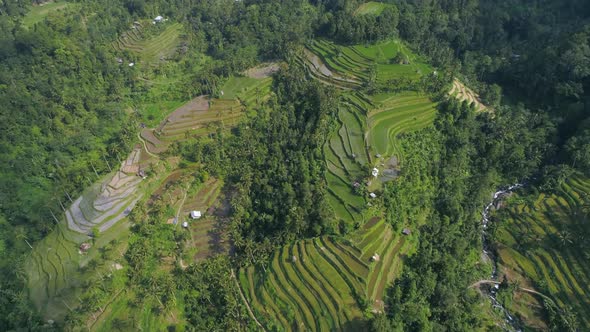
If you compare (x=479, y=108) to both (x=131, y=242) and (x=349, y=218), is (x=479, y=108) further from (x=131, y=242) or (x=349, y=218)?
(x=131, y=242)

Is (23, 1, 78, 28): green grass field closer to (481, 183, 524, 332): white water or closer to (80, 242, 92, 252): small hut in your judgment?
(80, 242, 92, 252): small hut

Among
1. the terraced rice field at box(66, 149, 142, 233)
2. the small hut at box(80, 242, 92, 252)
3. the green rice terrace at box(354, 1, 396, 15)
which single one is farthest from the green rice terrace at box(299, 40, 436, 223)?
the small hut at box(80, 242, 92, 252)

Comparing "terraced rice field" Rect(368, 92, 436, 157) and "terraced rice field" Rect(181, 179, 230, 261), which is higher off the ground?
"terraced rice field" Rect(368, 92, 436, 157)

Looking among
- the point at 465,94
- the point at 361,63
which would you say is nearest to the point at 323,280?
the point at 361,63

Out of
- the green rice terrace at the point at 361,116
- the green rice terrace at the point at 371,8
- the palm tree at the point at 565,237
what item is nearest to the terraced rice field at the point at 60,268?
the green rice terrace at the point at 361,116

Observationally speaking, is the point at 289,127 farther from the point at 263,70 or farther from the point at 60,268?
the point at 60,268

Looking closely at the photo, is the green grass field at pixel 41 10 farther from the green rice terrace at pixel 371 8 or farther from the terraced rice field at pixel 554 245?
the terraced rice field at pixel 554 245
